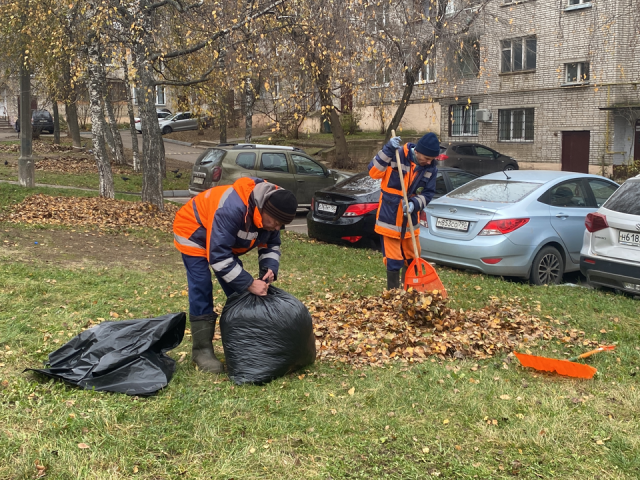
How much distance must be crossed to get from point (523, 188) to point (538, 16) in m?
20.6

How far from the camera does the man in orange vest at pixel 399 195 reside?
659 centimetres

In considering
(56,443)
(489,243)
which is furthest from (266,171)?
(56,443)

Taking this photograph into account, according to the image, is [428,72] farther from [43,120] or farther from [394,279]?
[43,120]

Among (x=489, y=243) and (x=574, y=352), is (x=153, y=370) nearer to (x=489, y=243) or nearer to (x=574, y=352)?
(x=574, y=352)

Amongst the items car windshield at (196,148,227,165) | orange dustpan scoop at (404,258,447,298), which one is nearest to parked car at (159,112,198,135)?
car windshield at (196,148,227,165)

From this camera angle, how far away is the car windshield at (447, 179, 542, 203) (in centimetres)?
844

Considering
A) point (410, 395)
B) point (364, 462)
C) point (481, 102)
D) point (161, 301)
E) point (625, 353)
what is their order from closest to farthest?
1. point (364, 462)
2. point (410, 395)
3. point (625, 353)
4. point (161, 301)
5. point (481, 102)

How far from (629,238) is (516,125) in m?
22.6

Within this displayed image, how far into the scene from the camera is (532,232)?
8047mm

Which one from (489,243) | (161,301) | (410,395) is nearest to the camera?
(410,395)

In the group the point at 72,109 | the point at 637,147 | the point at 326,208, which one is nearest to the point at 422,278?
the point at 326,208

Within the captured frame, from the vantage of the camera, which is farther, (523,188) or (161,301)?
(523,188)

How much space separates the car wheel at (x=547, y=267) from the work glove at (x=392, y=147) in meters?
2.78

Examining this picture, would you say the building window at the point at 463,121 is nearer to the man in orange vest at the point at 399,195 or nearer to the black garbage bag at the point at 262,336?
the man in orange vest at the point at 399,195
